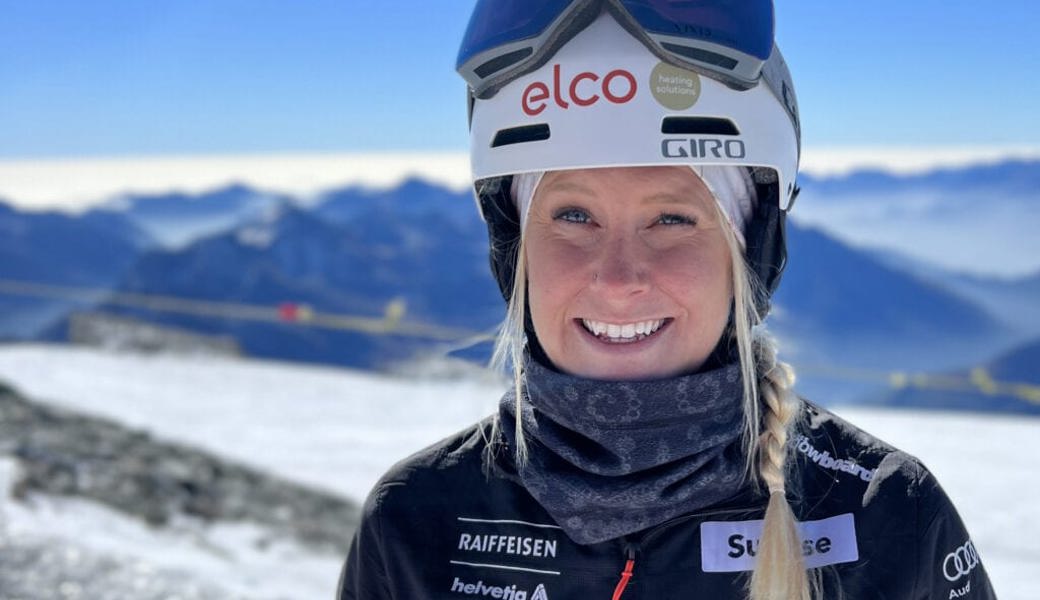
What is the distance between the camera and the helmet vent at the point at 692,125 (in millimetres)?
1784

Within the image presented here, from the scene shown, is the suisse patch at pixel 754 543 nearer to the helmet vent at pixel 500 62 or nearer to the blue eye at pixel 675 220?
the blue eye at pixel 675 220

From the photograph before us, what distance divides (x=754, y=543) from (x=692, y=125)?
772 mm

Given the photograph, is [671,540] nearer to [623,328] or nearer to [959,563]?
[623,328]

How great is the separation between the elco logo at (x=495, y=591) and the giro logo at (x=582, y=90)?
2.96 ft

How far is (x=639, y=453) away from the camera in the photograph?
174cm

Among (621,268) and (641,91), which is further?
(641,91)

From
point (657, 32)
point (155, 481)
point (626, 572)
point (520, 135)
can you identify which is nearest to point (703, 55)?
point (657, 32)

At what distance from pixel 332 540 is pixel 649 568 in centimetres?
375

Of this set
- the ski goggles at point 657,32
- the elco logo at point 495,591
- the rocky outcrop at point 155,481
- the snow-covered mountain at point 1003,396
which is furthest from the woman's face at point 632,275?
the snow-covered mountain at point 1003,396

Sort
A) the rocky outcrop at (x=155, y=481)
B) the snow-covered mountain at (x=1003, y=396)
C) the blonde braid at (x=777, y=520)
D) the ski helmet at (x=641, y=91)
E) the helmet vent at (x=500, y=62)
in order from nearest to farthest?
the blonde braid at (x=777, y=520)
the ski helmet at (x=641, y=91)
the helmet vent at (x=500, y=62)
the rocky outcrop at (x=155, y=481)
the snow-covered mountain at (x=1003, y=396)

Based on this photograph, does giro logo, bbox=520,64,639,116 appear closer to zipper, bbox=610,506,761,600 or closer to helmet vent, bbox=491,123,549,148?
helmet vent, bbox=491,123,549,148

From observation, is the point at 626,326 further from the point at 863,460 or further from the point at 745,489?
the point at 863,460

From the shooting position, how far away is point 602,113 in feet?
5.89

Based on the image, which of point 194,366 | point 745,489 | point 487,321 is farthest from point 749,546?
point 194,366
